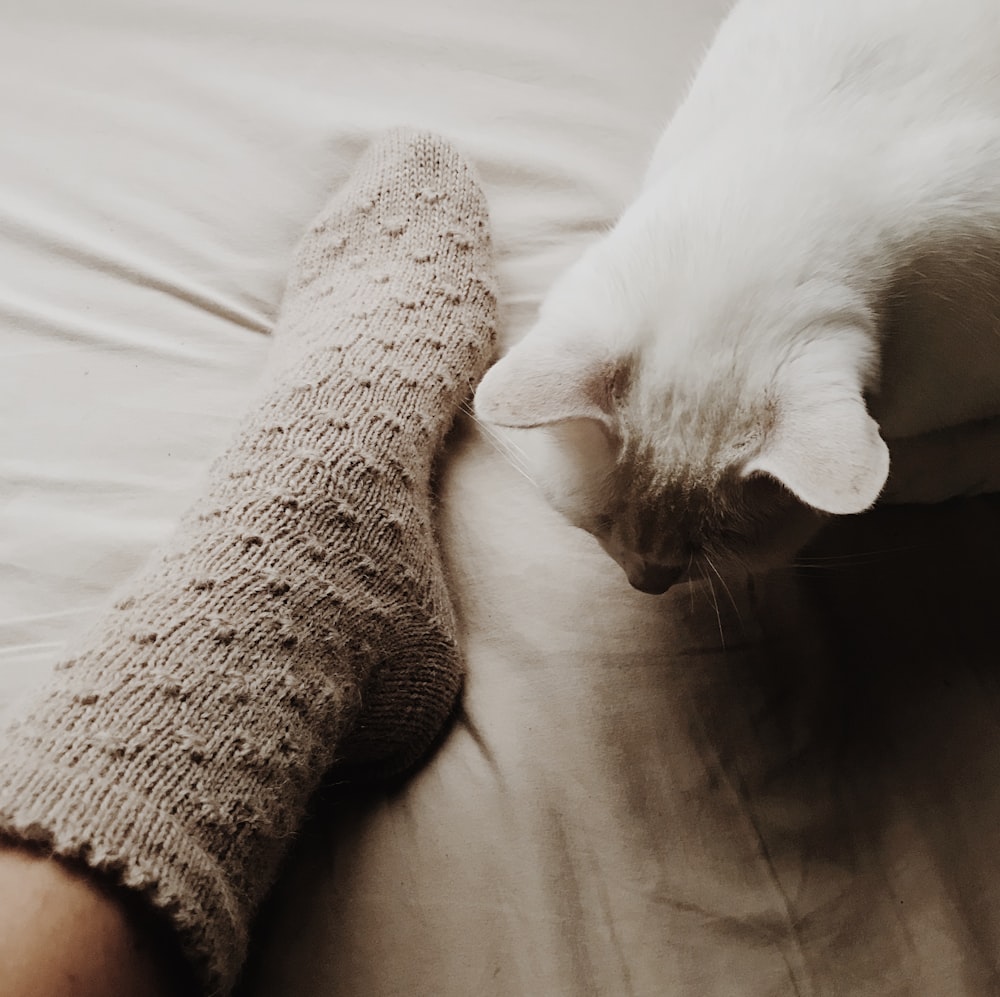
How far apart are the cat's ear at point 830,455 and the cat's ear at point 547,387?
12 centimetres

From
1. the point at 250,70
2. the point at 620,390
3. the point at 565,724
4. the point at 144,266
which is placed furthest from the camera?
the point at 250,70

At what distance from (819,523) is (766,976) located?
342 mm

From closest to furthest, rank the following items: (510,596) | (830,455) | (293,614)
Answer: (830,455) < (293,614) < (510,596)

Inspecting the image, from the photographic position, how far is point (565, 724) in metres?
0.73

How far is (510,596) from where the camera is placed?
778 millimetres

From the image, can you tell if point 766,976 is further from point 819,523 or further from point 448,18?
point 448,18

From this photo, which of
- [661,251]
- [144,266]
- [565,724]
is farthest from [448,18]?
[565,724]

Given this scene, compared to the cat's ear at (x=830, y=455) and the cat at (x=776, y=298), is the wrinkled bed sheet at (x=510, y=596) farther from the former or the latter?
the cat's ear at (x=830, y=455)

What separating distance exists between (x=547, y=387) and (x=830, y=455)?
6.8 inches

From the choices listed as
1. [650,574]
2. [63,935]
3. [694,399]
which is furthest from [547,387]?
[63,935]

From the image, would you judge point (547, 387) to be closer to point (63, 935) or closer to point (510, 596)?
point (510, 596)

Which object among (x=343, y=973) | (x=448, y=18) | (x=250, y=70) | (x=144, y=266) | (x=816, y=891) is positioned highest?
(x=448, y=18)

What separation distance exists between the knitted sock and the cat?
0.55ft

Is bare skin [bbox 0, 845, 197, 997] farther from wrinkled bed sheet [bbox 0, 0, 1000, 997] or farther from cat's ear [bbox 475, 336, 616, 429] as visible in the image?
cat's ear [bbox 475, 336, 616, 429]
